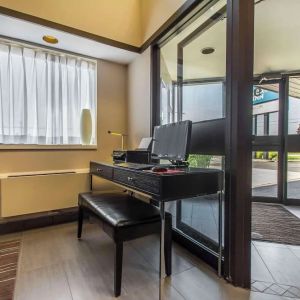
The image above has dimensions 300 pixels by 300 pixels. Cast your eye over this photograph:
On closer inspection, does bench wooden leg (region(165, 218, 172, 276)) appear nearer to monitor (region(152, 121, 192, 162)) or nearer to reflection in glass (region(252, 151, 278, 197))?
monitor (region(152, 121, 192, 162))

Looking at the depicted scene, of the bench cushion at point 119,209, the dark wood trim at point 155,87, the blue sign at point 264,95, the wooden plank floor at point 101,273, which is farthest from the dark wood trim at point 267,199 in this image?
the bench cushion at point 119,209

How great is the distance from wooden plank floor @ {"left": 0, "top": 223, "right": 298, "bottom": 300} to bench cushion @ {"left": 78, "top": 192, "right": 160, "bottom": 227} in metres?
0.42

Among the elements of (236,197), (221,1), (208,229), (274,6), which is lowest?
(208,229)

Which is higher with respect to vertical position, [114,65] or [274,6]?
[274,6]

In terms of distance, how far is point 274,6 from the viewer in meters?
2.22

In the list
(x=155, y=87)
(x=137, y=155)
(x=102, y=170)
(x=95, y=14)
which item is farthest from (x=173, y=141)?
(x=95, y=14)

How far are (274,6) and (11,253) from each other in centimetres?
354

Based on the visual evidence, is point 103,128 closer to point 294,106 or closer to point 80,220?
point 80,220

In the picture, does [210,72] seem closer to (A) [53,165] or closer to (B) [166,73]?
(B) [166,73]

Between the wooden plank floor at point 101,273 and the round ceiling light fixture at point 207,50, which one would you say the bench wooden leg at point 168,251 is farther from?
the round ceiling light fixture at point 207,50

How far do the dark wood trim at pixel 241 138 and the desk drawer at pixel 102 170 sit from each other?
111 centimetres

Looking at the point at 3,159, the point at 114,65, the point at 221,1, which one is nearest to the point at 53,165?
the point at 3,159

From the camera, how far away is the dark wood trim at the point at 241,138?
1.43 meters

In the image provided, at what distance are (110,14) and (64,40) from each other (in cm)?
65
